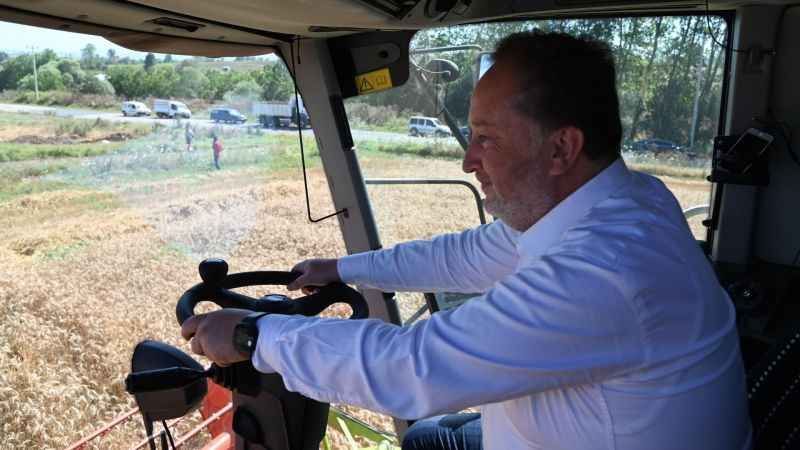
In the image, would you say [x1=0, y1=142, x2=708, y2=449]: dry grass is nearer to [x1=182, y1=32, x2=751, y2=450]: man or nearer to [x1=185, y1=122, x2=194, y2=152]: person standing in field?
[x1=185, y1=122, x2=194, y2=152]: person standing in field

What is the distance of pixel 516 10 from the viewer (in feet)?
8.59

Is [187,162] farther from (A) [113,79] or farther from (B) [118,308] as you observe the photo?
(B) [118,308]

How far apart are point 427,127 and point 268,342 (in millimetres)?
1669

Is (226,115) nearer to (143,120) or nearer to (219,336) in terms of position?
(143,120)

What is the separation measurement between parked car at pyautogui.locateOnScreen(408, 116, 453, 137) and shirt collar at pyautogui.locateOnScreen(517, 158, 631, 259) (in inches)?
57.8

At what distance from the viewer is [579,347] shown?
110 cm

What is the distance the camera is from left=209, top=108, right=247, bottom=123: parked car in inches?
126

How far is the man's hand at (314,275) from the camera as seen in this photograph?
2041 mm

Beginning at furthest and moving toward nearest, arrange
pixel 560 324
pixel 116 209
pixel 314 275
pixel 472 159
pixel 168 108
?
1. pixel 116 209
2. pixel 168 108
3. pixel 314 275
4. pixel 472 159
5. pixel 560 324

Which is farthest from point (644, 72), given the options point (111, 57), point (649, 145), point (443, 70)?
point (111, 57)

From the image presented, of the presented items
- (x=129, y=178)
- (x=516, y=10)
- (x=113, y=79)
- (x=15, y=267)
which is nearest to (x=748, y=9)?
(x=516, y=10)

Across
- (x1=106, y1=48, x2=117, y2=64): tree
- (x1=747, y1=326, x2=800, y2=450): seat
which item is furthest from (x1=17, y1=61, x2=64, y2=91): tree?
(x1=747, y1=326, x2=800, y2=450): seat

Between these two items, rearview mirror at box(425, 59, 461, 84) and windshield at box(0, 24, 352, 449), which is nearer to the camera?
rearview mirror at box(425, 59, 461, 84)

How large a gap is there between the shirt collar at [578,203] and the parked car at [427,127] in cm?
147
